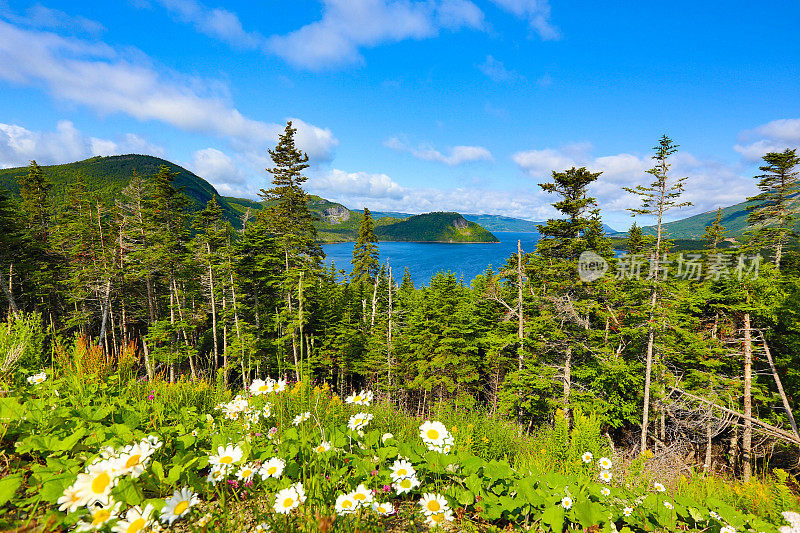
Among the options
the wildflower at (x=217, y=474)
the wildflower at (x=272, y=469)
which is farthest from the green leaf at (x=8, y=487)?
the wildflower at (x=272, y=469)

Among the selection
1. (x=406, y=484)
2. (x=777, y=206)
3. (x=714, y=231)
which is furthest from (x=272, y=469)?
(x=714, y=231)

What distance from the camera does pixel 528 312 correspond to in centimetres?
1762

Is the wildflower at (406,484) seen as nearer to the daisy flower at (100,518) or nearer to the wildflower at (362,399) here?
the wildflower at (362,399)

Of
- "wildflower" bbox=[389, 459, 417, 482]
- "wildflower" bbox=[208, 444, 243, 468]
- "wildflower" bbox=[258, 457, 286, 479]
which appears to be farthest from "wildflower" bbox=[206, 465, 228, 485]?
"wildflower" bbox=[389, 459, 417, 482]

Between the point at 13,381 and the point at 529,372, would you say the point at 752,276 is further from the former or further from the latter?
the point at 13,381

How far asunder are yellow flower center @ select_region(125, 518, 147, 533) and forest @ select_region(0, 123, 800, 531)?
35.4 feet

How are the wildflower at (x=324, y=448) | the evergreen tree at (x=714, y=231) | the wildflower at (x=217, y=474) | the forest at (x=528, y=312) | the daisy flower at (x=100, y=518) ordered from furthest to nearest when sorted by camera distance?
the evergreen tree at (x=714, y=231)
the forest at (x=528, y=312)
the wildflower at (x=324, y=448)
the wildflower at (x=217, y=474)
the daisy flower at (x=100, y=518)

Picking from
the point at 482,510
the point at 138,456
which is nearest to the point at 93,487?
the point at 138,456

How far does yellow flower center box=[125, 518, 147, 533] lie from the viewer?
1.22 meters

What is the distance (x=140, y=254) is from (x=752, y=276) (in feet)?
105

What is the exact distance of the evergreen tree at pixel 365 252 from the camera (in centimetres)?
2954

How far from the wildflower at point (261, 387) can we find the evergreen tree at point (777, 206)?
23.6 metres

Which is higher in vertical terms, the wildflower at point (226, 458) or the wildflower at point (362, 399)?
the wildflower at point (226, 458)

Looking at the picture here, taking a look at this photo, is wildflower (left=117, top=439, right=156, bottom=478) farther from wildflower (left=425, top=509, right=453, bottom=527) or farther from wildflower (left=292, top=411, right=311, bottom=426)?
wildflower (left=425, top=509, right=453, bottom=527)
